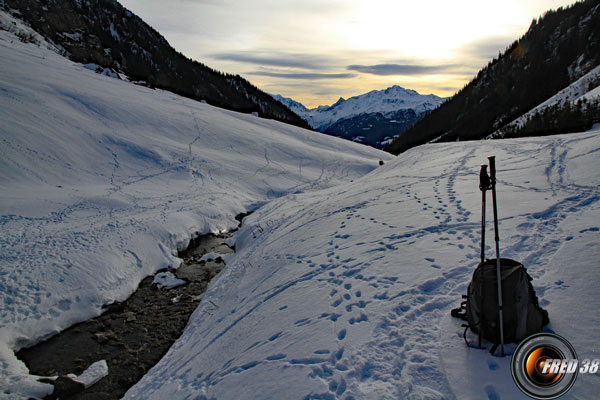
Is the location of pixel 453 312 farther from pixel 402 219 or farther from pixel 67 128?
pixel 67 128

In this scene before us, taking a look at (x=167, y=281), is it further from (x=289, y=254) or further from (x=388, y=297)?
(x=388, y=297)

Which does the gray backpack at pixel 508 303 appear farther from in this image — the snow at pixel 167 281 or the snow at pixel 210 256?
the snow at pixel 210 256

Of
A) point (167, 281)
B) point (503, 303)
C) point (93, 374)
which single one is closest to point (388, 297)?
point (503, 303)

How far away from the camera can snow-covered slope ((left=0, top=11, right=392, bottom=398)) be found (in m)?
9.57

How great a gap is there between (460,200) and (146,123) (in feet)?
77.5

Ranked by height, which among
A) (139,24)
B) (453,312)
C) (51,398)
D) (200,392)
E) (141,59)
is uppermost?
(139,24)

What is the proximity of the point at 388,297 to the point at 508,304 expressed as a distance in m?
2.35

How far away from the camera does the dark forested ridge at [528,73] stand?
85.1 metres

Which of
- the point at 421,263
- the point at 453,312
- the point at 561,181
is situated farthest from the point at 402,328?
the point at 561,181

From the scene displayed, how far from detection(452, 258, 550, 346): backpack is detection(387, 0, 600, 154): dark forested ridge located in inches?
3735

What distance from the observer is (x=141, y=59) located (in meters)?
99.1

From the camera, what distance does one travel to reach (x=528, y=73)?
312 ft

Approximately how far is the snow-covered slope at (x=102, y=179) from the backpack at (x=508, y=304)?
7.97 meters

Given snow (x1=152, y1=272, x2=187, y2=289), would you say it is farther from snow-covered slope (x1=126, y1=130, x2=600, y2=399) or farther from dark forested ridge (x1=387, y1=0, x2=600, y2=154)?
dark forested ridge (x1=387, y1=0, x2=600, y2=154)
